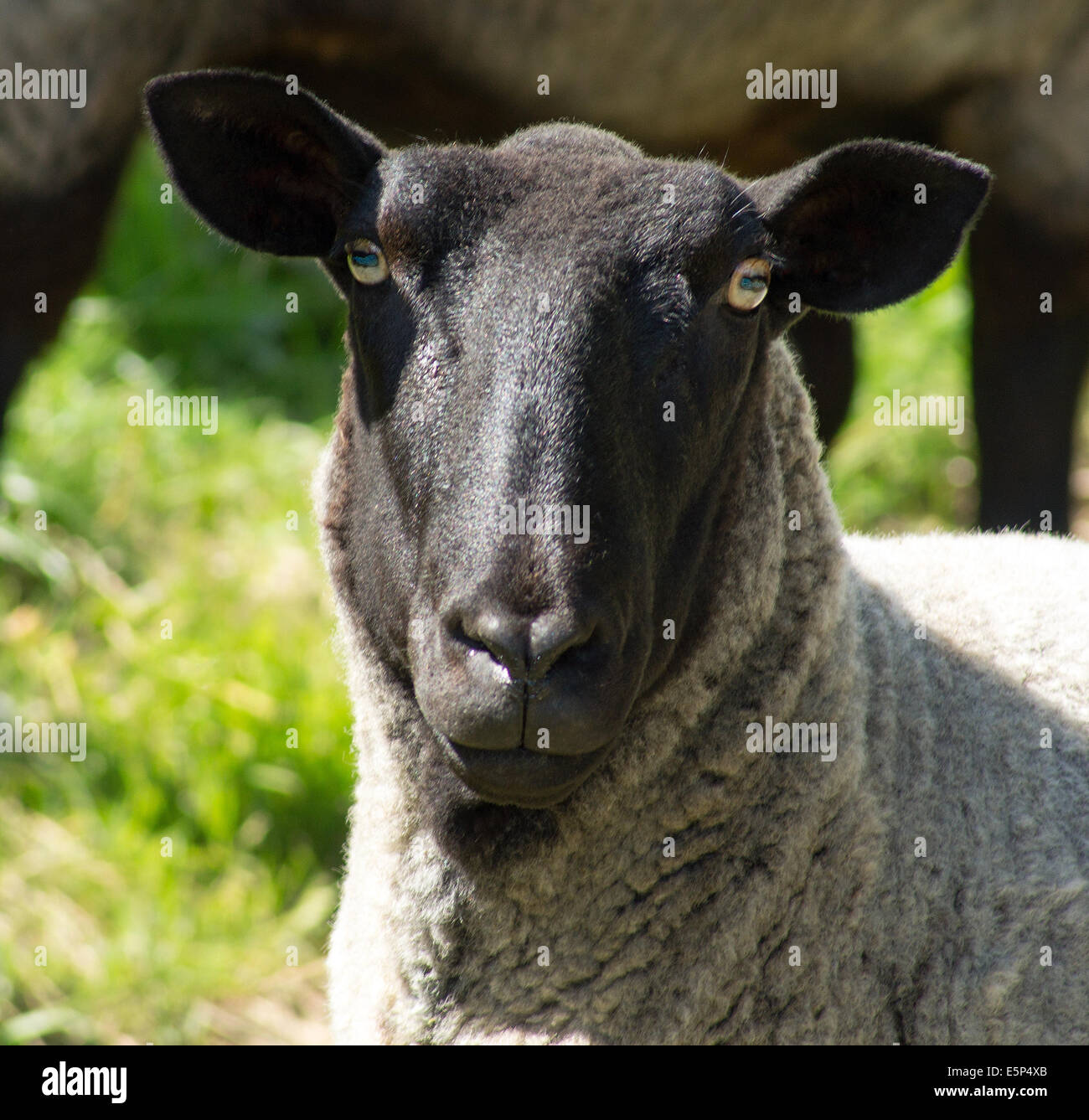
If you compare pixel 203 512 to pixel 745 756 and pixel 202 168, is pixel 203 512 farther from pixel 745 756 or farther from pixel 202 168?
pixel 745 756

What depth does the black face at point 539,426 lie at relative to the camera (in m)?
2.25

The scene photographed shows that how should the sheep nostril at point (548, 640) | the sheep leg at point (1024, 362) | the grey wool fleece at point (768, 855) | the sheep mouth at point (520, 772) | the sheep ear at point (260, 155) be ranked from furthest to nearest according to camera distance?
the sheep leg at point (1024, 362) < the sheep ear at point (260, 155) < the grey wool fleece at point (768, 855) < the sheep mouth at point (520, 772) < the sheep nostril at point (548, 640)

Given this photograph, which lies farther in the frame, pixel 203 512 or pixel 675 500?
pixel 203 512

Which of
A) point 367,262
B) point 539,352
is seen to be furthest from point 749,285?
point 367,262

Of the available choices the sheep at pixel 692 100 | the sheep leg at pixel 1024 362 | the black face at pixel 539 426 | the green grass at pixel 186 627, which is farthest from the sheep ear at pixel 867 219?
the sheep leg at pixel 1024 362

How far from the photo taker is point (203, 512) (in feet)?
21.7

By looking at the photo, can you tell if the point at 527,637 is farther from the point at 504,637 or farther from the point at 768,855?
the point at 768,855

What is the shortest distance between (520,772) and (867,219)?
50.5 inches

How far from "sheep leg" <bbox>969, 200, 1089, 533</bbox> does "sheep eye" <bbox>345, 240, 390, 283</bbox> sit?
3220 millimetres

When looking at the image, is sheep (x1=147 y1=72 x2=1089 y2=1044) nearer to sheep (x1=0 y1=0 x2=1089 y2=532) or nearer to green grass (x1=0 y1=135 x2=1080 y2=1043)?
green grass (x1=0 y1=135 x2=1080 y2=1043)

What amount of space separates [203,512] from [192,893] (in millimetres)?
2427

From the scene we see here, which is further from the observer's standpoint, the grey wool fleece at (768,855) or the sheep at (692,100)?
the sheep at (692,100)

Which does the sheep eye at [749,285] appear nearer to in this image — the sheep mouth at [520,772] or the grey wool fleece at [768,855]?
the grey wool fleece at [768,855]
